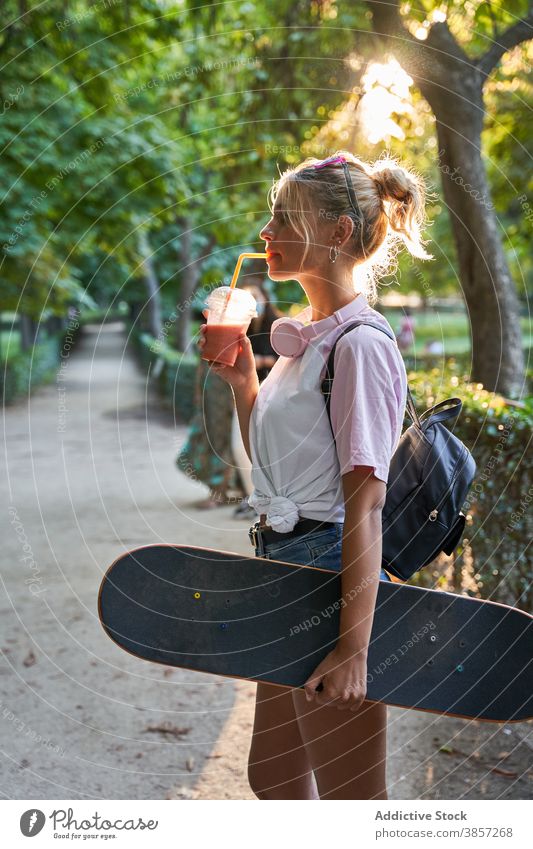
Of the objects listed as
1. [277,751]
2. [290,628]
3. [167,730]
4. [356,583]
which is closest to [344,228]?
[356,583]

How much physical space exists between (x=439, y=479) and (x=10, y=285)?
55.0ft

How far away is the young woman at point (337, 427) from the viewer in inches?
71.9

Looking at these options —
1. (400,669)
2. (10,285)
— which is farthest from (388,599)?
(10,285)

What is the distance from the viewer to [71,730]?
415cm

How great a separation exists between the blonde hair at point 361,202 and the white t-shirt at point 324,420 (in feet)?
0.46

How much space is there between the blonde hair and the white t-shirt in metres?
0.14

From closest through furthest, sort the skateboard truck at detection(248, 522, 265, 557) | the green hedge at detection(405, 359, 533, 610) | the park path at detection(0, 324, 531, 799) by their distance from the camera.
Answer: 1. the skateboard truck at detection(248, 522, 265, 557)
2. the park path at detection(0, 324, 531, 799)
3. the green hedge at detection(405, 359, 533, 610)

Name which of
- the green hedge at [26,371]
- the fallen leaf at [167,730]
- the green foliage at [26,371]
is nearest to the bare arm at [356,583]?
the fallen leaf at [167,730]

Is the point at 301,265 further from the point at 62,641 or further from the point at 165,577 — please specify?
the point at 62,641

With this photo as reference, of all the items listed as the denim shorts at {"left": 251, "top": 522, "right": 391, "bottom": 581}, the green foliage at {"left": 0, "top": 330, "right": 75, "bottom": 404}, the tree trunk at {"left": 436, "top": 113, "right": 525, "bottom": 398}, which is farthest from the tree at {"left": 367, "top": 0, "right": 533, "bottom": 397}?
the green foliage at {"left": 0, "top": 330, "right": 75, "bottom": 404}

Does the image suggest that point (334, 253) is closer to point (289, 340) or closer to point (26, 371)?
point (289, 340)

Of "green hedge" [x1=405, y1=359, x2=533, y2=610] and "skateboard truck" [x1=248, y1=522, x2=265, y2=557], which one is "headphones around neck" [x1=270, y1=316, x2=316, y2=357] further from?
"green hedge" [x1=405, y1=359, x2=533, y2=610]

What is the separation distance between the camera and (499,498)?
3.87m

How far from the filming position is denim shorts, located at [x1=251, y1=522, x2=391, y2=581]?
1990 millimetres
